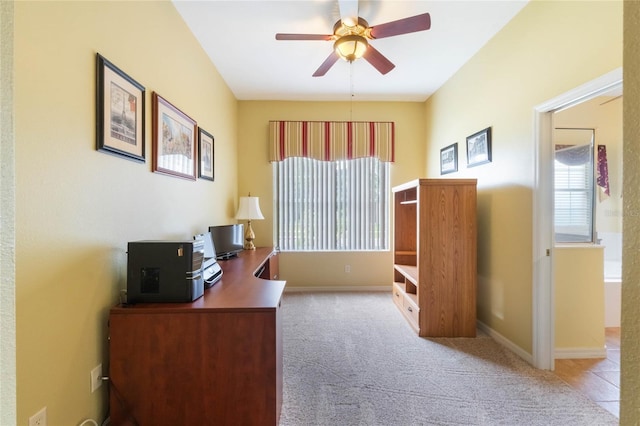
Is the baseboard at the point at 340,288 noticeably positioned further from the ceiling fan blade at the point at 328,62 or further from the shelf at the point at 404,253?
the ceiling fan blade at the point at 328,62

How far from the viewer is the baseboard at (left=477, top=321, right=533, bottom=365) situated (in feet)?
7.76

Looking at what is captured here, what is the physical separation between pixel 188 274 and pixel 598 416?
2.58 metres

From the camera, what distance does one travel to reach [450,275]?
2830mm

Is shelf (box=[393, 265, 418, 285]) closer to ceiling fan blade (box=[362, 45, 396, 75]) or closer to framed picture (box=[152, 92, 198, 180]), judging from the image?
ceiling fan blade (box=[362, 45, 396, 75])

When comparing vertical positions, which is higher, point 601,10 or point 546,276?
point 601,10

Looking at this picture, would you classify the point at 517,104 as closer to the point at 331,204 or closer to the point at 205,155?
the point at 331,204

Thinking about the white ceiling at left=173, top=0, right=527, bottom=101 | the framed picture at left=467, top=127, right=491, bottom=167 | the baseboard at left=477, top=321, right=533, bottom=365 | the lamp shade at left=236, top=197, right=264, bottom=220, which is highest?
the white ceiling at left=173, top=0, right=527, bottom=101

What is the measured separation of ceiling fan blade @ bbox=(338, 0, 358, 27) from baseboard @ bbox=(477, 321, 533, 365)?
3.01 metres

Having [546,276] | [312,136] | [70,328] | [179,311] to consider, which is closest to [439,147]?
[312,136]

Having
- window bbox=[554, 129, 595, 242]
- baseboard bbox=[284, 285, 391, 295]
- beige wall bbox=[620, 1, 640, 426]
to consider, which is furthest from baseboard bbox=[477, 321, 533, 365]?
beige wall bbox=[620, 1, 640, 426]

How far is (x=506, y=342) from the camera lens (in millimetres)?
2619

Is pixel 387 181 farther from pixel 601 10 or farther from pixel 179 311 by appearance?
pixel 179 311

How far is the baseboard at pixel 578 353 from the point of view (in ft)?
7.88

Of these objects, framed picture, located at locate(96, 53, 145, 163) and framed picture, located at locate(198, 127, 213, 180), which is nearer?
framed picture, located at locate(96, 53, 145, 163)
